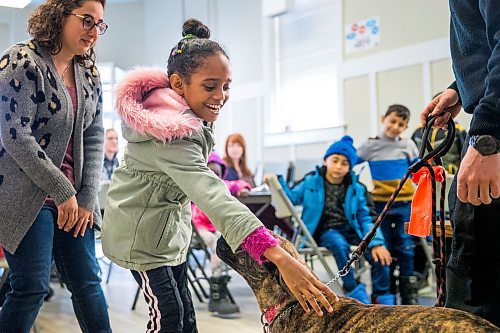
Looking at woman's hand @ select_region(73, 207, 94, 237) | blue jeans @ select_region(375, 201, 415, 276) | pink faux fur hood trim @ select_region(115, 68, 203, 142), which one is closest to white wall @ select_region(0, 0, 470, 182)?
blue jeans @ select_region(375, 201, 415, 276)

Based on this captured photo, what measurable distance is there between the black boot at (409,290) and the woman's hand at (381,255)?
0.82 feet

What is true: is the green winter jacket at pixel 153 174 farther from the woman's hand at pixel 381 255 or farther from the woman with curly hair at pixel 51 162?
the woman's hand at pixel 381 255

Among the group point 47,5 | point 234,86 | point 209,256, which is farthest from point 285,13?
point 47,5

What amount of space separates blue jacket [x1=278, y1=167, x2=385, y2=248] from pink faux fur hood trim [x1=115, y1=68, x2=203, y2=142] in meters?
2.40

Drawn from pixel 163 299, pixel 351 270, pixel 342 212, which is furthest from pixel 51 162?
pixel 342 212

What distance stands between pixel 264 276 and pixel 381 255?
2.23 meters

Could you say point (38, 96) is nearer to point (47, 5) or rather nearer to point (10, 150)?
point (10, 150)

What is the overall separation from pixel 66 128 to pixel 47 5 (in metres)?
0.43

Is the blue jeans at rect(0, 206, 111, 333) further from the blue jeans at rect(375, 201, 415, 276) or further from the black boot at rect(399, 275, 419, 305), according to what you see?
the blue jeans at rect(375, 201, 415, 276)

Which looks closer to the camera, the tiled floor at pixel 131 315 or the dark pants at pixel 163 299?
the dark pants at pixel 163 299

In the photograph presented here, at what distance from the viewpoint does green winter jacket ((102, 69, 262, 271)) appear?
1617 mm

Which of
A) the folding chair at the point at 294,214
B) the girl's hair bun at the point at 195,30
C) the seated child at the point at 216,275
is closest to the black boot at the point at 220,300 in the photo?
the seated child at the point at 216,275

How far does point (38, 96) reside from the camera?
1965 millimetres

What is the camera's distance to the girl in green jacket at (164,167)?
1640mm
